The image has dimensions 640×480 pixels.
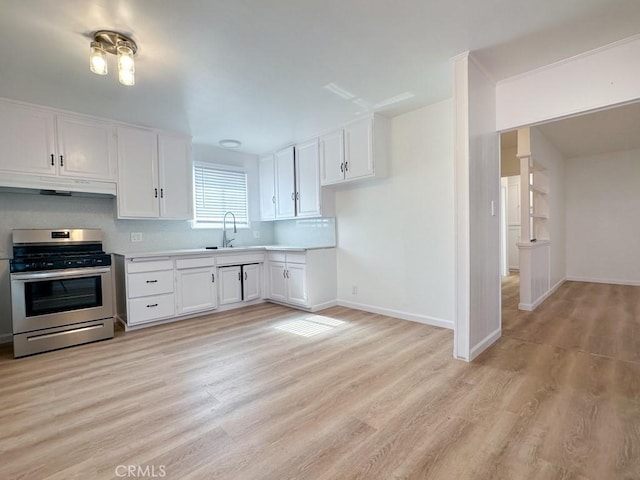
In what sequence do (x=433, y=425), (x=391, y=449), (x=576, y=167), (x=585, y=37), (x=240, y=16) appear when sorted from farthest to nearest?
1. (x=576, y=167)
2. (x=585, y=37)
3. (x=240, y=16)
4. (x=433, y=425)
5. (x=391, y=449)

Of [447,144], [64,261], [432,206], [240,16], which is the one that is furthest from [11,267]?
[447,144]

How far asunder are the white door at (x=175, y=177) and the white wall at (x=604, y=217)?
23.9 ft

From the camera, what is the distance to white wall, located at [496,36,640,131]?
2193 millimetres

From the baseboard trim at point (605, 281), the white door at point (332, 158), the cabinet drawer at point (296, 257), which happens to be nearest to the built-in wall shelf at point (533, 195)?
the baseboard trim at point (605, 281)

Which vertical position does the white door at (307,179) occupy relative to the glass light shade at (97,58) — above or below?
below

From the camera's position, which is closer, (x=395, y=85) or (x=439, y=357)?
(x=439, y=357)

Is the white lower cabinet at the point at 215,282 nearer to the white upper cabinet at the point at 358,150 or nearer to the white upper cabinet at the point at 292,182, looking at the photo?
the white upper cabinet at the point at 292,182

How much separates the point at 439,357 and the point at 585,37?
262cm

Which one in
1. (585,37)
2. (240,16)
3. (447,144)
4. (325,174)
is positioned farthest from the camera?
(325,174)

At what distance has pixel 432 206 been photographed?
342 centimetres

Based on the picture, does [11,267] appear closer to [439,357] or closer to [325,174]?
[325,174]

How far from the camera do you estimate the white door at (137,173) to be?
3604 mm

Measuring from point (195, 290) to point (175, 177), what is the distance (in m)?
1.52

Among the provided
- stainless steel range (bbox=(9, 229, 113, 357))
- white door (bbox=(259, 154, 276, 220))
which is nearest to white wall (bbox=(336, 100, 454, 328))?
white door (bbox=(259, 154, 276, 220))
